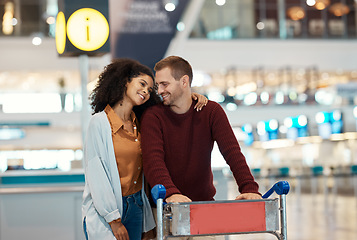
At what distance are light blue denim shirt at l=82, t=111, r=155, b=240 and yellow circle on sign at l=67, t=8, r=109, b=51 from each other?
1808 millimetres

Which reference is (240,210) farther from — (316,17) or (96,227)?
(316,17)

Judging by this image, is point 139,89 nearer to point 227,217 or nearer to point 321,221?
point 227,217

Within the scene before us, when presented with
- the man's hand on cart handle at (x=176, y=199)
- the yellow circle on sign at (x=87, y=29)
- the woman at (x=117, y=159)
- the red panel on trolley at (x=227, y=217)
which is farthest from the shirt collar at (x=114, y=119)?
the yellow circle on sign at (x=87, y=29)

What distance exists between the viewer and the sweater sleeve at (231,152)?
2.81 meters

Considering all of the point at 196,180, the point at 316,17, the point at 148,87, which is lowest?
the point at 196,180

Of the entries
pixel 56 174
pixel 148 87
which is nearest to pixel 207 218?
pixel 148 87

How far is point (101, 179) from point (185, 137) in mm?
479

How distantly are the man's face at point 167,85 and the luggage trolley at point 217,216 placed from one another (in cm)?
56

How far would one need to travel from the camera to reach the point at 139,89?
286cm

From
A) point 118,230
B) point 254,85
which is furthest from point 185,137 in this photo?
point 254,85

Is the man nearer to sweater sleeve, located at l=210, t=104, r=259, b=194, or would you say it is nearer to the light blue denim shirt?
sweater sleeve, located at l=210, t=104, r=259, b=194

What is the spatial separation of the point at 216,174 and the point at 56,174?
1736mm

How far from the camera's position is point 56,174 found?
602 centimetres

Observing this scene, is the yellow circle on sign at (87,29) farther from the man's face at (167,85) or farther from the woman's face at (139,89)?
the man's face at (167,85)
